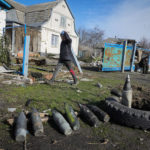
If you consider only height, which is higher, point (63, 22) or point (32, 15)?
point (32, 15)

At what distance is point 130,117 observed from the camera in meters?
2.72

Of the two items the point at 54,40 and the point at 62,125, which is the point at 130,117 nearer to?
the point at 62,125

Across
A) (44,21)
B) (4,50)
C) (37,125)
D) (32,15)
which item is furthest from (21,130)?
(32,15)

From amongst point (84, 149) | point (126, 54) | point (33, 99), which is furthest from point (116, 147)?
point (126, 54)

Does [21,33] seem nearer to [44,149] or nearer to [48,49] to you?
[48,49]

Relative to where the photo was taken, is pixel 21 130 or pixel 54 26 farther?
pixel 54 26

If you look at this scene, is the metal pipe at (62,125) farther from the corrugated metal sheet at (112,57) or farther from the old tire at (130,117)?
the corrugated metal sheet at (112,57)

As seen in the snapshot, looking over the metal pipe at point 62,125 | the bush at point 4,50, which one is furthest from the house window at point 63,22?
the metal pipe at point 62,125

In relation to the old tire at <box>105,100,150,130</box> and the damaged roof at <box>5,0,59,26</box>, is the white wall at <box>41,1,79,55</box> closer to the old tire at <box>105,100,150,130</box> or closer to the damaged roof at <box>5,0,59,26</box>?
the damaged roof at <box>5,0,59,26</box>

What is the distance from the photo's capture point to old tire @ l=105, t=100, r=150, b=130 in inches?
105

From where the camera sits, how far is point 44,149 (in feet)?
6.65

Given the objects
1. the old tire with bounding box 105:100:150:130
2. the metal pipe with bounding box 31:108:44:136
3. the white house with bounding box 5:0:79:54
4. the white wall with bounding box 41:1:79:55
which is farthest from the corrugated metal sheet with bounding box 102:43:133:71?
the white wall with bounding box 41:1:79:55

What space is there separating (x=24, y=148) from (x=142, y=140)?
1838 mm

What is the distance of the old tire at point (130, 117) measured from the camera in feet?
8.71
